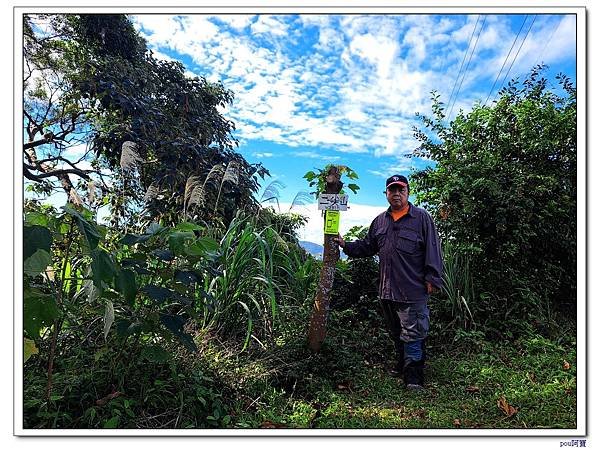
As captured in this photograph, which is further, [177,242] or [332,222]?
[332,222]

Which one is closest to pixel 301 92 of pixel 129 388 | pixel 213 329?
pixel 213 329

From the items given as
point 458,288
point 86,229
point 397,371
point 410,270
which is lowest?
point 397,371

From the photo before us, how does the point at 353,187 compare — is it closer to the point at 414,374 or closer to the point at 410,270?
the point at 410,270

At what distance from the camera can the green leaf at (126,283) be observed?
206 cm

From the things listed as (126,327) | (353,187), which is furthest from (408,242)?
(126,327)

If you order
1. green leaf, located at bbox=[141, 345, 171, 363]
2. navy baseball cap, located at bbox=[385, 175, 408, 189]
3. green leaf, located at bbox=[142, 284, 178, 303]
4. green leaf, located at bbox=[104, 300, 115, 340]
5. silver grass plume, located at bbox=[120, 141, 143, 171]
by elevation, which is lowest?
green leaf, located at bbox=[141, 345, 171, 363]

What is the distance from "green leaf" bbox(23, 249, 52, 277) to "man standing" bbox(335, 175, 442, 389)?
66.4 inches

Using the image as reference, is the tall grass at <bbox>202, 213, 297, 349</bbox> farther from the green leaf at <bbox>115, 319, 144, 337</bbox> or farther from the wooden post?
the green leaf at <bbox>115, 319, 144, 337</bbox>

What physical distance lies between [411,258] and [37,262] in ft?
6.72

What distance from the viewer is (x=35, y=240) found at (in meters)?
1.88

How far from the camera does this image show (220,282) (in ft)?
10.00

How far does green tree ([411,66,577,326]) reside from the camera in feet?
12.8

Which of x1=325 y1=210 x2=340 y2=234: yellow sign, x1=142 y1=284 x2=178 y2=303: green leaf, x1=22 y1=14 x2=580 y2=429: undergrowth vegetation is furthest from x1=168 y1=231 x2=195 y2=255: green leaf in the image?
x1=325 y1=210 x2=340 y2=234: yellow sign
